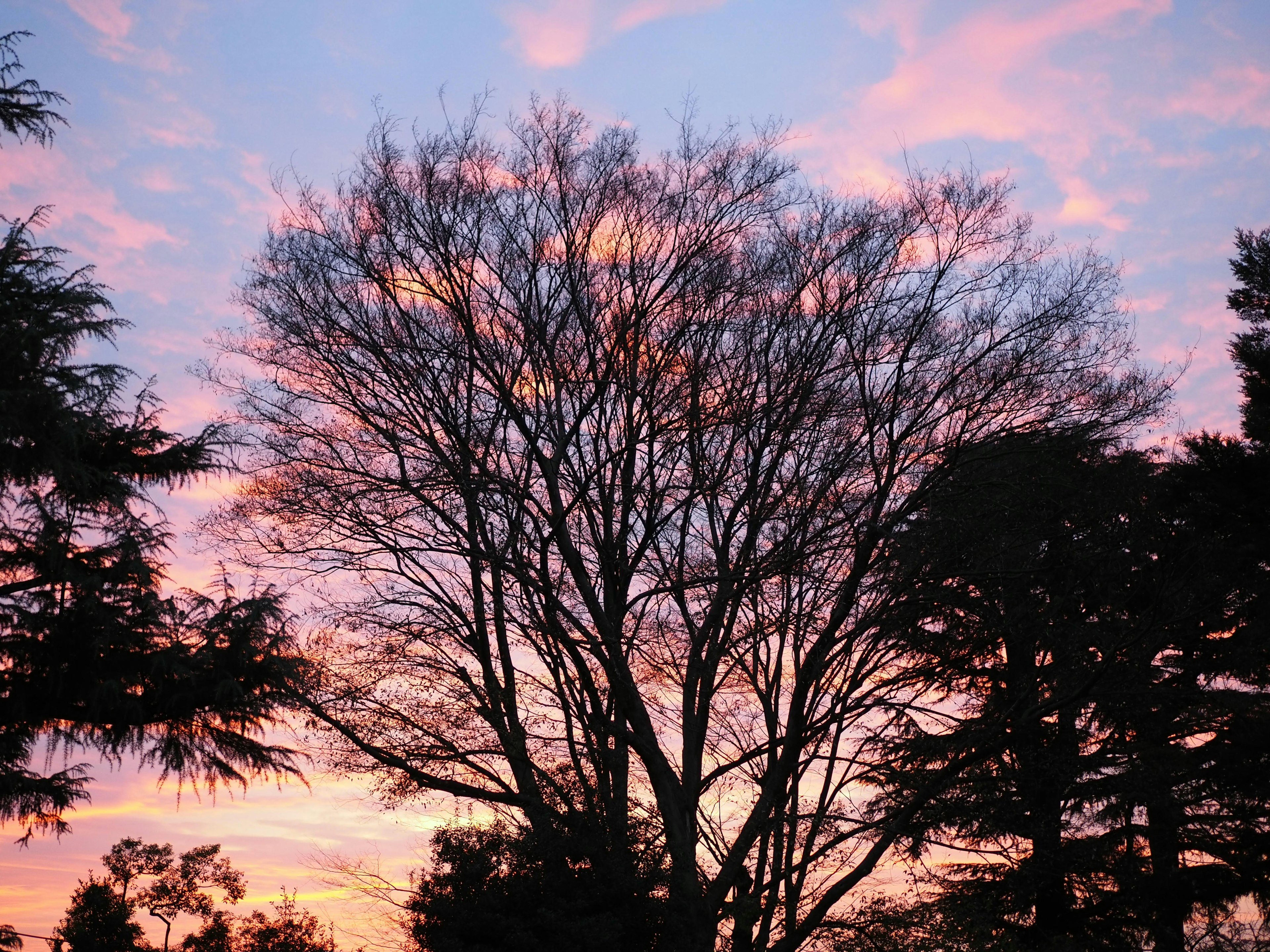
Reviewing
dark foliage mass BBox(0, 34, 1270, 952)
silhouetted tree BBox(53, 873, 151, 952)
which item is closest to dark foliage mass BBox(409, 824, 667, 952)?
dark foliage mass BBox(0, 34, 1270, 952)

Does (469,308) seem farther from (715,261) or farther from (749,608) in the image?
(749,608)

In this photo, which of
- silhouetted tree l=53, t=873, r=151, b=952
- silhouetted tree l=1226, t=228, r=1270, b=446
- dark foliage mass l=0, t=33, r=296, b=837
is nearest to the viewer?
dark foliage mass l=0, t=33, r=296, b=837

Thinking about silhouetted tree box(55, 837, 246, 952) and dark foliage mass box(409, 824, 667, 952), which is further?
silhouetted tree box(55, 837, 246, 952)

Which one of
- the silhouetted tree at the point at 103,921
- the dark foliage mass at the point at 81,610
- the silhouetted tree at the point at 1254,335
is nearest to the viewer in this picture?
the dark foliage mass at the point at 81,610

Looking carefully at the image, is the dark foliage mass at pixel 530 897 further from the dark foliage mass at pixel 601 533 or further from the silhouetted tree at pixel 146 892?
the silhouetted tree at pixel 146 892

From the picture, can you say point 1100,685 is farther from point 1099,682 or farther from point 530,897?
point 530,897

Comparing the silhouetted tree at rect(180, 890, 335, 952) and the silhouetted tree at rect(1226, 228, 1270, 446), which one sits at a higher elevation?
the silhouetted tree at rect(1226, 228, 1270, 446)

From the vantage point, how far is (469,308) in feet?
46.6

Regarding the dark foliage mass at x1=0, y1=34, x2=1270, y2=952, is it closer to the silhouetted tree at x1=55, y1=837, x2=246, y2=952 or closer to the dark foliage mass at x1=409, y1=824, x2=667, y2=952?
the dark foliage mass at x1=409, y1=824, x2=667, y2=952

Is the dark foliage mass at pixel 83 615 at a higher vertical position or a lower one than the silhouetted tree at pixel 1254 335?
lower

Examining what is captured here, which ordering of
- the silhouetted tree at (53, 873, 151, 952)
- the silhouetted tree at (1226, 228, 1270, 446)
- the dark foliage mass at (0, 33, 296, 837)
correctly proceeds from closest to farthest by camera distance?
the dark foliage mass at (0, 33, 296, 837) < the silhouetted tree at (1226, 228, 1270, 446) < the silhouetted tree at (53, 873, 151, 952)

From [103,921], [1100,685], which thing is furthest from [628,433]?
[103,921]

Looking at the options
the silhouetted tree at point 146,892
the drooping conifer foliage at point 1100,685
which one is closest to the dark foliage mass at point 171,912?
the silhouetted tree at point 146,892

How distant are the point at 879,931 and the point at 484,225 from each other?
11.1m
